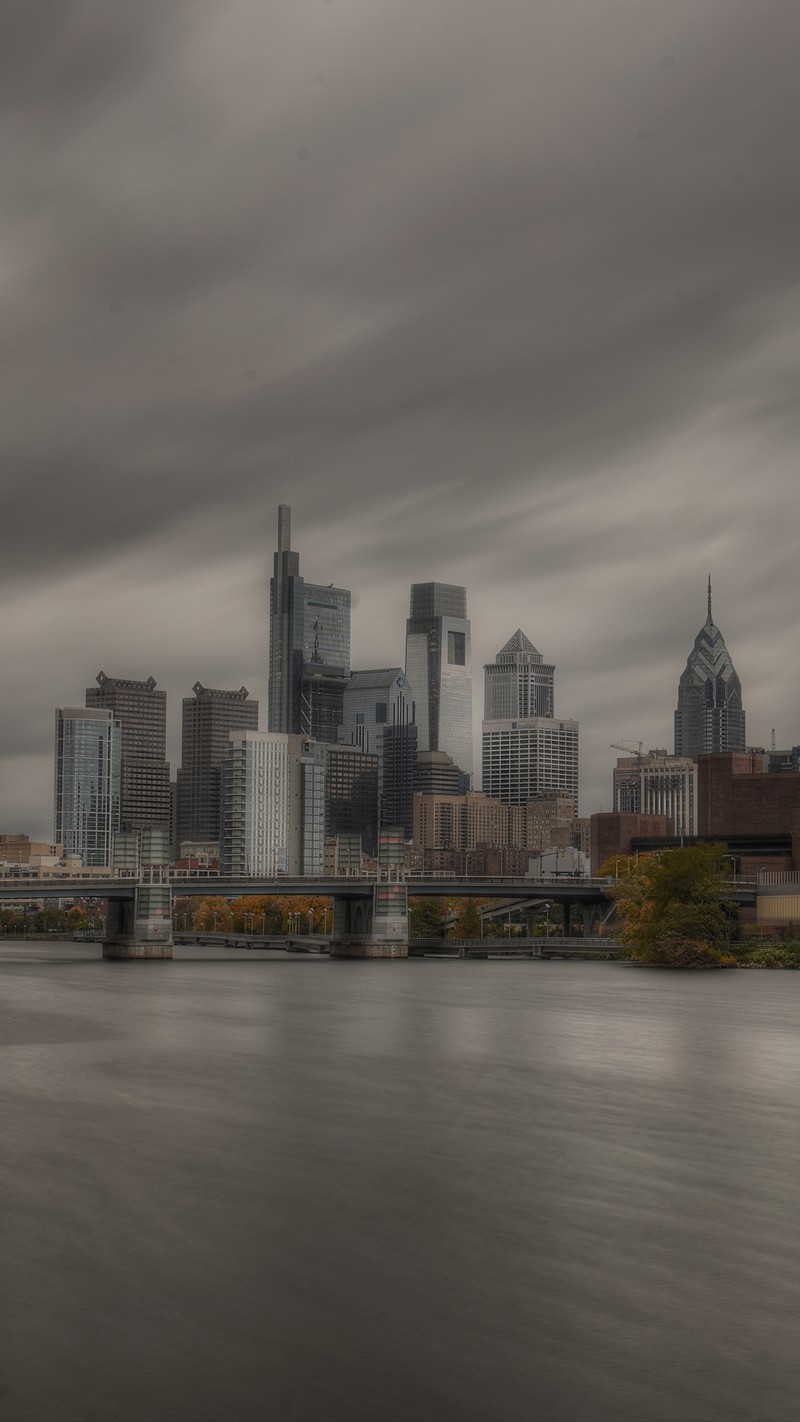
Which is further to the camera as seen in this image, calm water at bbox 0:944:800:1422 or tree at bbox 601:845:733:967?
tree at bbox 601:845:733:967

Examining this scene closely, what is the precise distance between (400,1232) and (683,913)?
376ft

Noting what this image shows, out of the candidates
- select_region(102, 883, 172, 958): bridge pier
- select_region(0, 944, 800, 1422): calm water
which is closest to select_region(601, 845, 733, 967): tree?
select_region(102, 883, 172, 958): bridge pier

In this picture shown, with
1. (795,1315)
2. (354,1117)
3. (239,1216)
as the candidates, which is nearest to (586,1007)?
(354,1117)

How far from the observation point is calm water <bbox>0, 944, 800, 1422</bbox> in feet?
70.1

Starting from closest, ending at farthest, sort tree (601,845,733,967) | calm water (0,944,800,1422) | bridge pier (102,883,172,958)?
calm water (0,944,800,1422)
tree (601,845,733,967)
bridge pier (102,883,172,958)

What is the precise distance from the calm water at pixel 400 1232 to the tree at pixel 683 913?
229ft

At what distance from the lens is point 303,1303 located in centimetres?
2555

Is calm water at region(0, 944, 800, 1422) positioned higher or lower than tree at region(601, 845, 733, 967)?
lower

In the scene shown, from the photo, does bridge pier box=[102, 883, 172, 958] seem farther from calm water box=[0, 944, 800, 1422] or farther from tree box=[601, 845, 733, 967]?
Result: calm water box=[0, 944, 800, 1422]

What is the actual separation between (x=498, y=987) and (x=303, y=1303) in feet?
333

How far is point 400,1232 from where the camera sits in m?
31.2

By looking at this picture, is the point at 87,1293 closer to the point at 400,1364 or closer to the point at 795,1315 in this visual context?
the point at 400,1364

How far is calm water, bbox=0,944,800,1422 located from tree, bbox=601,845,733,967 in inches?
2746

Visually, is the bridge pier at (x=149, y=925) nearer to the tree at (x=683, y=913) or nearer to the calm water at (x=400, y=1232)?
the tree at (x=683, y=913)
